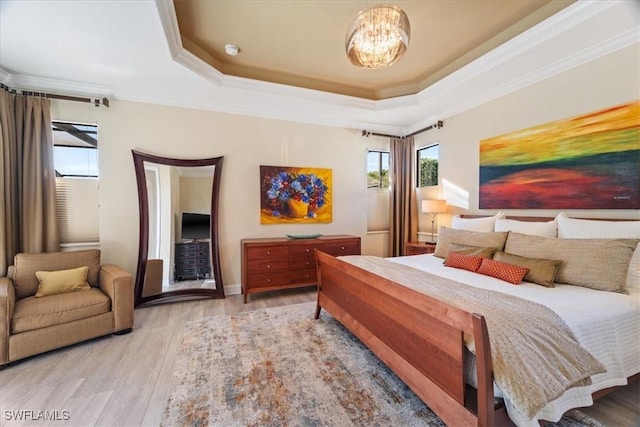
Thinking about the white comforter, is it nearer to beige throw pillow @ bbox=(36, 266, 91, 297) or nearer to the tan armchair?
the tan armchair

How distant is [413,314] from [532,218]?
225 centimetres

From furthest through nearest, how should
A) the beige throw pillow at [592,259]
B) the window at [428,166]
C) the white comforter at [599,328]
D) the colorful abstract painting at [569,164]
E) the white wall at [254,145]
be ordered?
the window at [428,166] → the white wall at [254,145] → the colorful abstract painting at [569,164] → the beige throw pillow at [592,259] → the white comforter at [599,328]

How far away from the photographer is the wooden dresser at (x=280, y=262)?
141 inches

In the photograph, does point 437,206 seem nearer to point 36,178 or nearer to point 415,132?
point 415,132

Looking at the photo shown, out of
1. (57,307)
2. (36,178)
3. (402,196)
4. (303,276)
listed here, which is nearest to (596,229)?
(402,196)

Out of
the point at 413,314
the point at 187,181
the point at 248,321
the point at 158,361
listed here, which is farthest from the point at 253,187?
the point at 413,314

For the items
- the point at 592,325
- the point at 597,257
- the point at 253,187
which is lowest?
the point at 592,325

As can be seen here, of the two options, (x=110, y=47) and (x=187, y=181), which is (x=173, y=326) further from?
(x=110, y=47)

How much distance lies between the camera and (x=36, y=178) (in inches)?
115

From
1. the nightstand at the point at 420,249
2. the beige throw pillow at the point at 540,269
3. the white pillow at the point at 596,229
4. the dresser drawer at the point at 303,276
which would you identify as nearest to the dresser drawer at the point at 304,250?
the dresser drawer at the point at 303,276

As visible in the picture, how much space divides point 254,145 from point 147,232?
191 centimetres

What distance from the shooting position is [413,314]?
162 centimetres

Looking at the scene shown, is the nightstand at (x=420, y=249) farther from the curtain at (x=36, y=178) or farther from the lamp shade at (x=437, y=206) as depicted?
the curtain at (x=36, y=178)

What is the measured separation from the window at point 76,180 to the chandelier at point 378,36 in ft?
11.1
